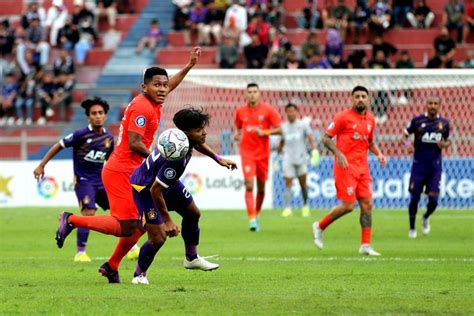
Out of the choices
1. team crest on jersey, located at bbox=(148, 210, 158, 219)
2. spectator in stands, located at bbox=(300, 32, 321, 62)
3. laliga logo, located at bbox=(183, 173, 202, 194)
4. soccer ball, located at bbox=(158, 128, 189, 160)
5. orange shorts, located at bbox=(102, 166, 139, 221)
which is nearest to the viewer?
soccer ball, located at bbox=(158, 128, 189, 160)

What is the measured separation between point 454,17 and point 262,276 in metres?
23.1

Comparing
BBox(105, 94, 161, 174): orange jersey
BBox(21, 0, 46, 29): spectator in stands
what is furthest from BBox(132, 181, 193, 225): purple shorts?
BBox(21, 0, 46, 29): spectator in stands

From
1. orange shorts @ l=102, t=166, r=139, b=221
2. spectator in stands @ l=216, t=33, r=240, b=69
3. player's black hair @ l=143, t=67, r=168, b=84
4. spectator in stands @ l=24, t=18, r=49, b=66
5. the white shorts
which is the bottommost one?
the white shorts

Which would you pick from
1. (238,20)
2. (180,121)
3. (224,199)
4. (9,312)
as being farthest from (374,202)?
(9,312)

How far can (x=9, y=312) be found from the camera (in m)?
10.2

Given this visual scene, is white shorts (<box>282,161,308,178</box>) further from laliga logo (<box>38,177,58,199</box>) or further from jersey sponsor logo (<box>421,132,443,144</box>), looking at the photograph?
laliga logo (<box>38,177,58,199</box>)

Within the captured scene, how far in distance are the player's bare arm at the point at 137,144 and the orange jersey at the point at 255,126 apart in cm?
988

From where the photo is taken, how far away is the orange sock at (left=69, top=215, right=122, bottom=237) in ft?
41.2

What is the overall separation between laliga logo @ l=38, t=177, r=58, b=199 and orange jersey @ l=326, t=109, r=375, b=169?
13541 mm

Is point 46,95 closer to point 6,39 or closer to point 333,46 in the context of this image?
point 6,39

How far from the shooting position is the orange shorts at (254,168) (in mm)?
22297

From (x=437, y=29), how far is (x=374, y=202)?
9563 mm

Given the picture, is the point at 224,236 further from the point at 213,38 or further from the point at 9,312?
the point at 213,38

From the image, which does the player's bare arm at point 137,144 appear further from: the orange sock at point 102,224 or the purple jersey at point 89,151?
the purple jersey at point 89,151
